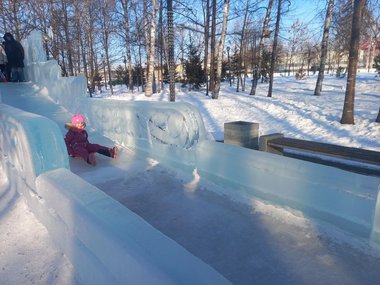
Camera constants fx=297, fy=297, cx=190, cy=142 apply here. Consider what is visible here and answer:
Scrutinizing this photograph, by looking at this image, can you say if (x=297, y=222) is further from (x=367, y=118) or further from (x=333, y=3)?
(x=333, y=3)

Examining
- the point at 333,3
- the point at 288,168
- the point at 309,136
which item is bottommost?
the point at 309,136

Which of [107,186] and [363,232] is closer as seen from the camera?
[363,232]

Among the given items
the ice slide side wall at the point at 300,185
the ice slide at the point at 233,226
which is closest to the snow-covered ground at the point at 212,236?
the ice slide at the point at 233,226

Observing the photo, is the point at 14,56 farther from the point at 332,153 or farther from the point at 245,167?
the point at 332,153

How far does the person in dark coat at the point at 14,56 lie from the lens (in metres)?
10.5

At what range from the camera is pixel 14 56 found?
1096 cm

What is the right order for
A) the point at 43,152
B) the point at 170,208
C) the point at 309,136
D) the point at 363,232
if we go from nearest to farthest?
1. the point at 363,232
2. the point at 43,152
3. the point at 170,208
4. the point at 309,136

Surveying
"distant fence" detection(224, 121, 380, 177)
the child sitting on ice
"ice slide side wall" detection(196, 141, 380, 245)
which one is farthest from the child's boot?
"distant fence" detection(224, 121, 380, 177)

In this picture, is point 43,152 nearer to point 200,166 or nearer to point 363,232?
point 200,166

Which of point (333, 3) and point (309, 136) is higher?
point (333, 3)

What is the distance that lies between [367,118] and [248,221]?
7144mm

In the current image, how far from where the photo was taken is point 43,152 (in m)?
2.83

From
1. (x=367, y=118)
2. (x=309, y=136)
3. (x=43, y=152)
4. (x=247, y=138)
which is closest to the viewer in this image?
(x=43, y=152)

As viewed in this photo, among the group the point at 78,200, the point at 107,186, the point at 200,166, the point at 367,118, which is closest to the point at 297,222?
the point at 200,166
